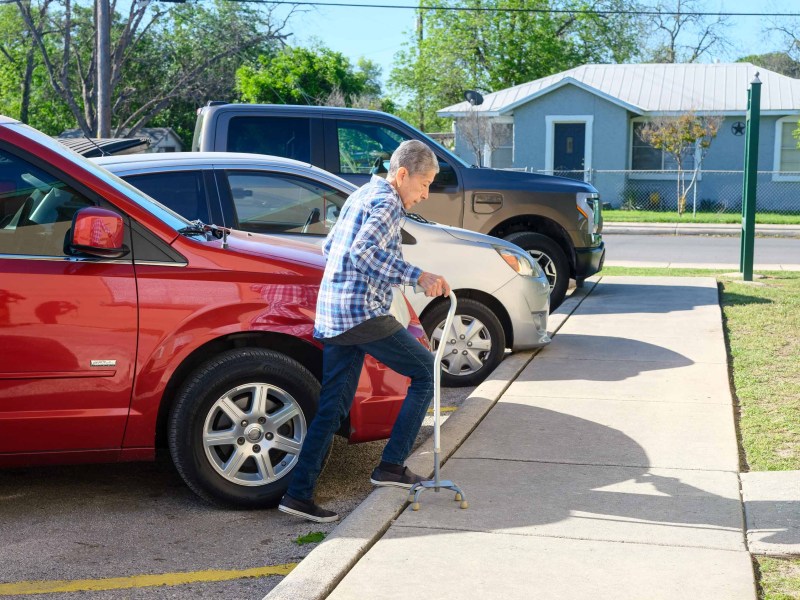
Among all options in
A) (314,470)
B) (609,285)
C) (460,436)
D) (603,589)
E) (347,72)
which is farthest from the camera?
(347,72)

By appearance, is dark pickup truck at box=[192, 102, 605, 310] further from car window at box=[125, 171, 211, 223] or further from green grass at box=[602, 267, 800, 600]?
car window at box=[125, 171, 211, 223]

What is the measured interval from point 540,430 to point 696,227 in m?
19.8

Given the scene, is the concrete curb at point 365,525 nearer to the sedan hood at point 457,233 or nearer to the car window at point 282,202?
the sedan hood at point 457,233

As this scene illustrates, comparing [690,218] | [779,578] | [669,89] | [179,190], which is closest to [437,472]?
[779,578]

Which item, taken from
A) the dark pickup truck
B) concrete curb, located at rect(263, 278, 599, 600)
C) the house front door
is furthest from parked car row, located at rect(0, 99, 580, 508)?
the house front door

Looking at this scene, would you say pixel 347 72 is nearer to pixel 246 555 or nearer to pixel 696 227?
pixel 696 227

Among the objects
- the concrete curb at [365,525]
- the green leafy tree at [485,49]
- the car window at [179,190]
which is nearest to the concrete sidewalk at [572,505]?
the concrete curb at [365,525]

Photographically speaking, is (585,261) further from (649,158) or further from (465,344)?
(649,158)

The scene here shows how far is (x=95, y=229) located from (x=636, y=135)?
29.3 m

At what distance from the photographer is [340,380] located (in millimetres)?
4938

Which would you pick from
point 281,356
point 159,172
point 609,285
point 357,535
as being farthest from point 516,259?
point 609,285

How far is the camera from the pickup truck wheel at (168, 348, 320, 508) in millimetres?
5016

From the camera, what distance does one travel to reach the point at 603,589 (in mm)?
4023

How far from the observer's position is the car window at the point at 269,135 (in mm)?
10828
